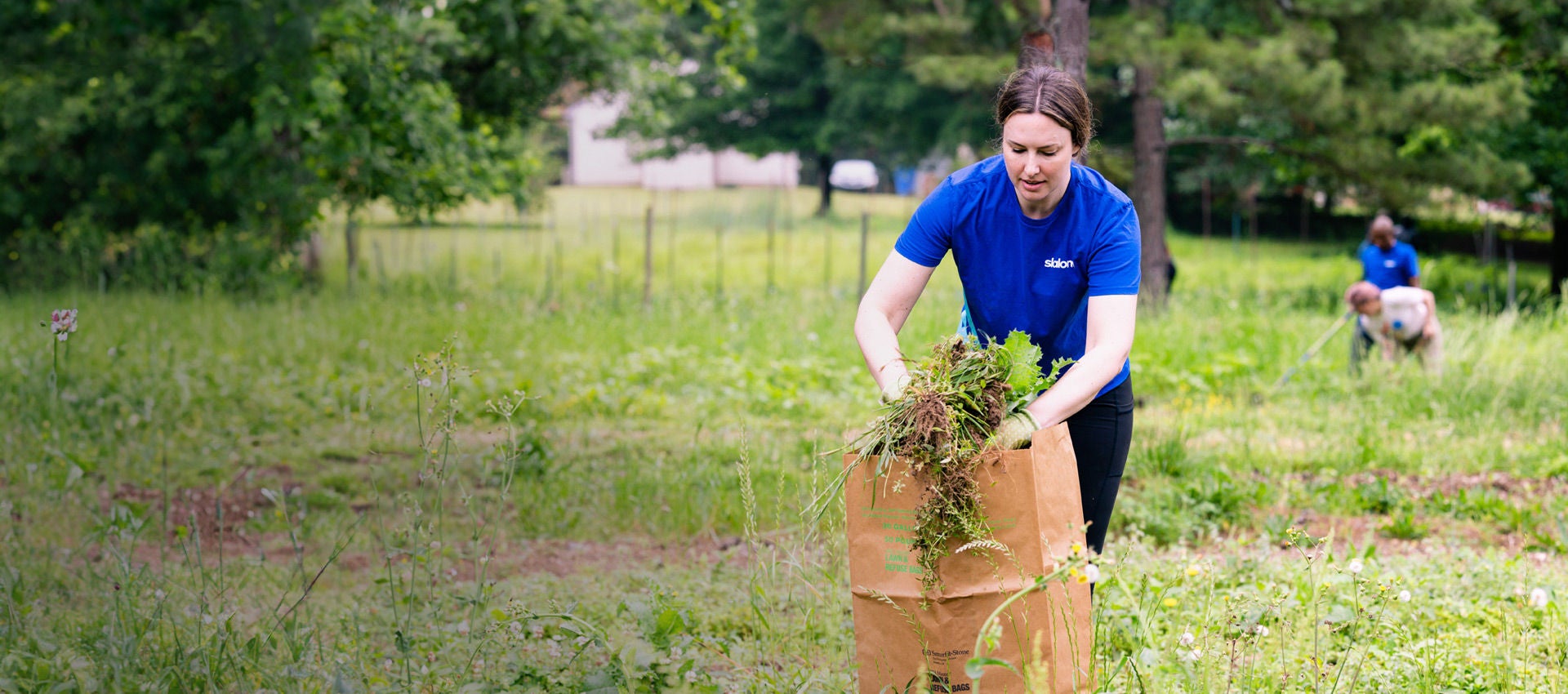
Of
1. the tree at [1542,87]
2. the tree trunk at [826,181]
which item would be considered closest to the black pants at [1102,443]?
the tree at [1542,87]

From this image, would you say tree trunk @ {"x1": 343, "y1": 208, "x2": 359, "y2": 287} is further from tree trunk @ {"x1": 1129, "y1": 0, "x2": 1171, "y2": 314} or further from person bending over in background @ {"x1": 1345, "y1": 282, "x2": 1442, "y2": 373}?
person bending over in background @ {"x1": 1345, "y1": 282, "x2": 1442, "y2": 373}

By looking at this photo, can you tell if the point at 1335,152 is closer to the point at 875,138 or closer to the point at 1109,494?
the point at 1109,494

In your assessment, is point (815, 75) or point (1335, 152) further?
point (815, 75)

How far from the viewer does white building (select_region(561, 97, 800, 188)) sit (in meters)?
40.8

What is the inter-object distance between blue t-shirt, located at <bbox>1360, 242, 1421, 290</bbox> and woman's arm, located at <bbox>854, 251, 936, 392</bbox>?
24.0 ft

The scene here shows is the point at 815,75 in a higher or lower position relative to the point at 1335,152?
higher

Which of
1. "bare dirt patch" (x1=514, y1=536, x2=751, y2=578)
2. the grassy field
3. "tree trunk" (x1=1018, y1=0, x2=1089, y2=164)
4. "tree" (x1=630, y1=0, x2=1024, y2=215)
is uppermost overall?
"tree" (x1=630, y1=0, x2=1024, y2=215)

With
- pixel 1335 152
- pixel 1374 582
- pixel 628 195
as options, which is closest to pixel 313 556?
pixel 1374 582

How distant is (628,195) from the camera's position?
32.4 m

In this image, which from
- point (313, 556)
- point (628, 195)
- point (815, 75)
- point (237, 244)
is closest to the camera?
point (313, 556)

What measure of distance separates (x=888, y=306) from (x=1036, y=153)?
0.46 meters

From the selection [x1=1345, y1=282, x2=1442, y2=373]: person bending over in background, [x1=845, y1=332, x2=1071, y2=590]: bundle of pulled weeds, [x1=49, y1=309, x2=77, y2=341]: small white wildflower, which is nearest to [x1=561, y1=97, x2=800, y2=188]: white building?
[x1=1345, y1=282, x2=1442, y2=373]: person bending over in background

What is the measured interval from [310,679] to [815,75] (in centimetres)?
2771

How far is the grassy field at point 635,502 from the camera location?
9.65ft
